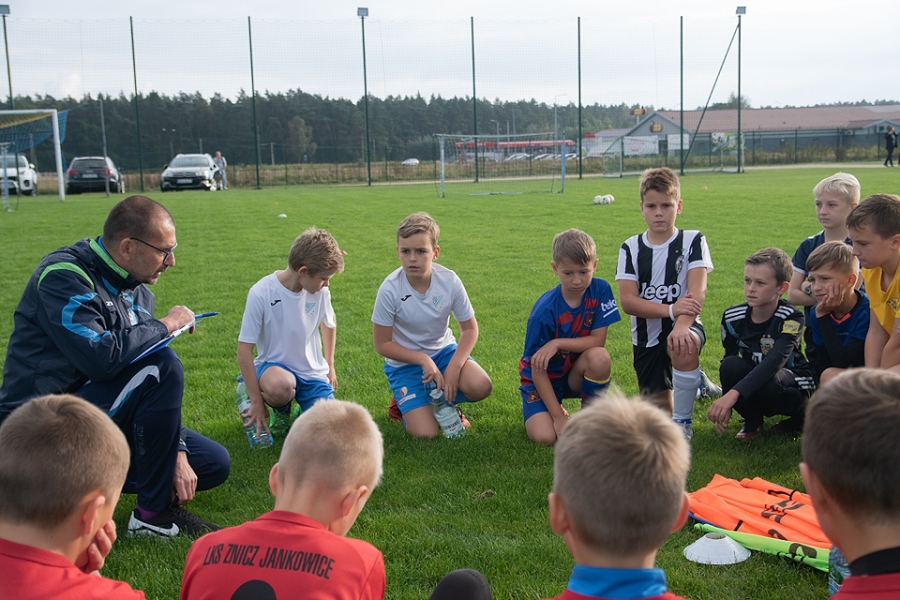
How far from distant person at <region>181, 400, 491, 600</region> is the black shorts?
2837mm

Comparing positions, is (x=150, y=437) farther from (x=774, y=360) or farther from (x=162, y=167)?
(x=162, y=167)

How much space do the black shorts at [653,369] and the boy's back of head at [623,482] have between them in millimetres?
3193

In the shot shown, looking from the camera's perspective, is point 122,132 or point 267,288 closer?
point 267,288

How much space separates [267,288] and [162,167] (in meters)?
30.8

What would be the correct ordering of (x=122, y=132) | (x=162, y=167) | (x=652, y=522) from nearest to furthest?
1. (x=652, y=522)
2. (x=122, y=132)
3. (x=162, y=167)

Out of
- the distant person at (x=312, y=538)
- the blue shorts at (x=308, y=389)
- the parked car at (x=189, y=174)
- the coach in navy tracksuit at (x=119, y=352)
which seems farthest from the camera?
the parked car at (x=189, y=174)

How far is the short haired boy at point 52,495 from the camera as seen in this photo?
1.73m

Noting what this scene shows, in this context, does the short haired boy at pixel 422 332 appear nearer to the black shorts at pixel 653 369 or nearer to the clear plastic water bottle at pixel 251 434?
the clear plastic water bottle at pixel 251 434

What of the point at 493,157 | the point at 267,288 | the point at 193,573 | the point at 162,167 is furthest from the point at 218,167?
the point at 193,573

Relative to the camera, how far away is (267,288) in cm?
454

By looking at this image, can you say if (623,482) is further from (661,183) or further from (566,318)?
(661,183)

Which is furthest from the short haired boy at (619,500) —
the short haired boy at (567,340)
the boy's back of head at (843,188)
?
the boy's back of head at (843,188)

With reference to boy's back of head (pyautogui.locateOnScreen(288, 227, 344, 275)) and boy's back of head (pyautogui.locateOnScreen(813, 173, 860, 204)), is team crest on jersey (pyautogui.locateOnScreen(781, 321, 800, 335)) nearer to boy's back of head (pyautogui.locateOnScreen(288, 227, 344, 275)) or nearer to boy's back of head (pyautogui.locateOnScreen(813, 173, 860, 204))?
boy's back of head (pyautogui.locateOnScreen(813, 173, 860, 204))

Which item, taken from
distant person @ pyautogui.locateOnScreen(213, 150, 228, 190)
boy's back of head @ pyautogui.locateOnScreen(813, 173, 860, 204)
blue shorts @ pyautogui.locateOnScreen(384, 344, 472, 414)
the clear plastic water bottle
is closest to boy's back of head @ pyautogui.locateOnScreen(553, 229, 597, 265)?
blue shorts @ pyautogui.locateOnScreen(384, 344, 472, 414)
